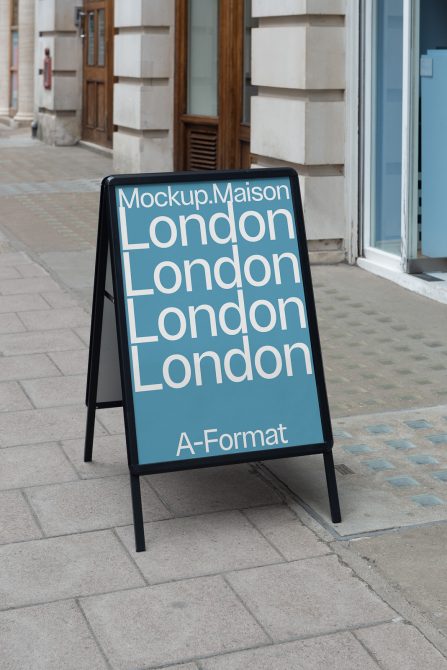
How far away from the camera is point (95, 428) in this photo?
563cm

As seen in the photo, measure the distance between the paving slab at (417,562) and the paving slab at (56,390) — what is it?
2082mm

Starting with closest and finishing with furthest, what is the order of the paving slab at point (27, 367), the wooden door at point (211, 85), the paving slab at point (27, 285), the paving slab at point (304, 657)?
the paving slab at point (304, 657) → the paving slab at point (27, 367) → the paving slab at point (27, 285) → the wooden door at point (211, 85)

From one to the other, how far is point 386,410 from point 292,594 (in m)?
2.02

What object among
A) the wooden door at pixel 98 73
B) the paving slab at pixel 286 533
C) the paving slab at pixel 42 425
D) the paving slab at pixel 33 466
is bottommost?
the paving slab at pixel 286 533

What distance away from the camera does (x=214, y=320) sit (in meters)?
4.53

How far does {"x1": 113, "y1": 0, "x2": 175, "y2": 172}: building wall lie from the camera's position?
13609 millimetres

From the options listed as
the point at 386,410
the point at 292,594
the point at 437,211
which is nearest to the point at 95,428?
the point at 386,410

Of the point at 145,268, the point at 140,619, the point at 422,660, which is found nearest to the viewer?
the point at 422,660

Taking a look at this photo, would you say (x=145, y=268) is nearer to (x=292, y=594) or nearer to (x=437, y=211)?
(x=292, y=594)

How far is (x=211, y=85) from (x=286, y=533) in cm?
909

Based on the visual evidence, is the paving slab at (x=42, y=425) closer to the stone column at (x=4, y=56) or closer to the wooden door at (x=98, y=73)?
the wooden door at (x=98, y=73)

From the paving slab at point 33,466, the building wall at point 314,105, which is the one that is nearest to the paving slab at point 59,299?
the building wall at point 314,105

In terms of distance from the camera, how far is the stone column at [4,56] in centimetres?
2502

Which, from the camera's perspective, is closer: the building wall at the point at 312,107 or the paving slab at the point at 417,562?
the paving slab at the point at 417,562
